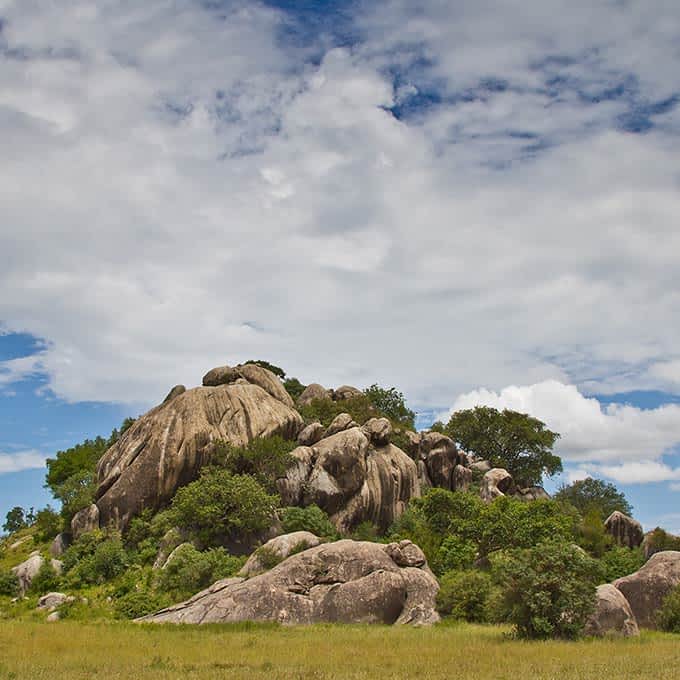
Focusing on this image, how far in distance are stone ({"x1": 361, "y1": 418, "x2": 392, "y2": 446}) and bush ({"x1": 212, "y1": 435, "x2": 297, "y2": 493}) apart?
1038cm

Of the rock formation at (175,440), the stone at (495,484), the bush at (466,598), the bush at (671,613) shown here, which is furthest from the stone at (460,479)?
the bush at (671,613)

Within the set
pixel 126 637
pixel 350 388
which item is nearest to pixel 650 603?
pixel 126 637

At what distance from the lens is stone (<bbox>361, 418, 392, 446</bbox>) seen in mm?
68438

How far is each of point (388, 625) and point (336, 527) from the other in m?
24.5

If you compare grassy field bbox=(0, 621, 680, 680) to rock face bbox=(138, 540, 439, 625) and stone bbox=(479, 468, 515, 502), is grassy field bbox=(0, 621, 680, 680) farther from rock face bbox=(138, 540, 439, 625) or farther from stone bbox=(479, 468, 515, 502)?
stone bbox=(479, 468, 515, 502)

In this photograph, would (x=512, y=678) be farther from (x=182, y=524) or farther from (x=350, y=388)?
(x=350, y=388)

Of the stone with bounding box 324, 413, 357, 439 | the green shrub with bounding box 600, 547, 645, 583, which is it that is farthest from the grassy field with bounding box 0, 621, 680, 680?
the stone with bounding box 324, 413, 357, 439

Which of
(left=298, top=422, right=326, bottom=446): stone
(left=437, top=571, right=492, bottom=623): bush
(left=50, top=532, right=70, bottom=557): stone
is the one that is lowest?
(left=437, top=571, right=492, bottom=623): bush

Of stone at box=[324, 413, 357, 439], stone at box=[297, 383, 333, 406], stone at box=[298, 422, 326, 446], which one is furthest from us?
stone at box=[297, 383, 333, 406]

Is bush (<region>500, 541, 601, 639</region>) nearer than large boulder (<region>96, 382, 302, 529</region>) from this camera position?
Yes

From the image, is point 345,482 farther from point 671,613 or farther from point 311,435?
point 671,613

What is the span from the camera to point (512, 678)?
18391 millimetres

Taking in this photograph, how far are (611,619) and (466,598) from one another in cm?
763

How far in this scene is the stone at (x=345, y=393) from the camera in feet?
294
